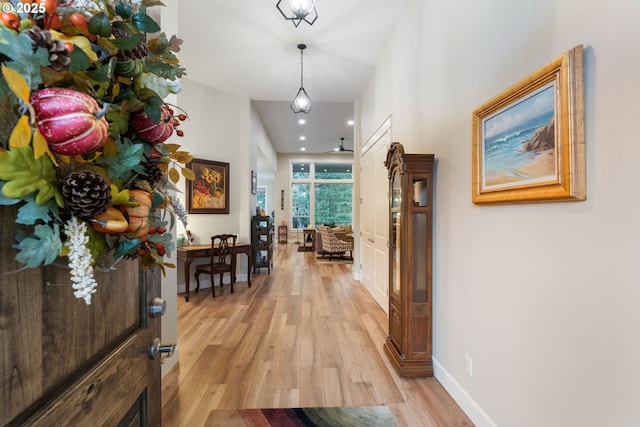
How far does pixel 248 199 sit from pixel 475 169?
4.30 m

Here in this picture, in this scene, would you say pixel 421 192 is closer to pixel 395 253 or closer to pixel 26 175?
pixel 395 253

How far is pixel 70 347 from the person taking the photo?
1.89 ft

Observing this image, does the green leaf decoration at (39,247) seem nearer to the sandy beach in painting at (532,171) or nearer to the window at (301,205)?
the sandy beach in painting at (532,171)

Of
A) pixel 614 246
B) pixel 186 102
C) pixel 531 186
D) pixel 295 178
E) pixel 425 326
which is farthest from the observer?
pixel 295 178

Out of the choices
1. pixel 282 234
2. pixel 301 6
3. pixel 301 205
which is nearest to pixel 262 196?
pixel 301 205

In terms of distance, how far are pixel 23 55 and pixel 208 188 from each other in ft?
15.7

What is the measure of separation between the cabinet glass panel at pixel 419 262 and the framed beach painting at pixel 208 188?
3686 mm

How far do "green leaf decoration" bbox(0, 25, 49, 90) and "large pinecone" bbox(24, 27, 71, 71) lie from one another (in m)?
0.01

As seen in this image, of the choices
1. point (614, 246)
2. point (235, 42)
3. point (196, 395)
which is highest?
point (235, 42)

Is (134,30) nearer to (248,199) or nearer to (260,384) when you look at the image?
(260,384)

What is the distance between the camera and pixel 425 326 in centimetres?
232

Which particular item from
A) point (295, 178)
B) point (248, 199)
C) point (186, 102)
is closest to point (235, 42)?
point (186, 102)

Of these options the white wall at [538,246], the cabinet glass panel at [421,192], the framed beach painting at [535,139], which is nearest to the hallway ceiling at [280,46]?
the white wall at [538,246]

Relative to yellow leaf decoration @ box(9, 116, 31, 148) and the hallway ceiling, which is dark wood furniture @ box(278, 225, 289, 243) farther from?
yellow leaf decoration @ box(9, 116, 31, 148)
